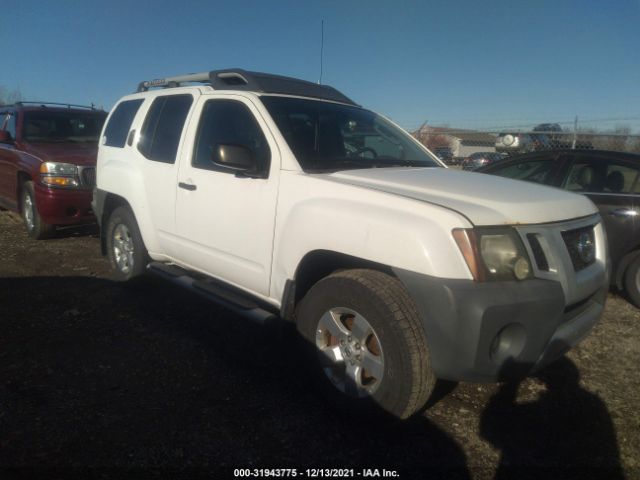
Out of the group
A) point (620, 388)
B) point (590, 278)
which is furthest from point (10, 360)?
point (620, 388)

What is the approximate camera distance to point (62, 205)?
6258 millimetres

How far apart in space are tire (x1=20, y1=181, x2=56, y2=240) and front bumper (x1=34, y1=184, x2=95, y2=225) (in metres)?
0.18

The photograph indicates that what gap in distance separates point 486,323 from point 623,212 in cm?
349

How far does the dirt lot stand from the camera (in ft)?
7.93

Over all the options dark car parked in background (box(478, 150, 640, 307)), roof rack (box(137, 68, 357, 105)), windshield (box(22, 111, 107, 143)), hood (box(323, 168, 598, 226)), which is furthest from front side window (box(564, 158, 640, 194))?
windshield (box(22, 111, 107, 143))

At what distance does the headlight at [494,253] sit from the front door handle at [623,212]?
315 cm

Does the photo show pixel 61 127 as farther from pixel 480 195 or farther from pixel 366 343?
pixel 480 195

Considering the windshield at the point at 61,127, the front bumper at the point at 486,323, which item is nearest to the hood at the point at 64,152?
the windshield at the point at 61,127

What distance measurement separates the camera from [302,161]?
3.18 m

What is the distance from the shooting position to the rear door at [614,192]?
480cm

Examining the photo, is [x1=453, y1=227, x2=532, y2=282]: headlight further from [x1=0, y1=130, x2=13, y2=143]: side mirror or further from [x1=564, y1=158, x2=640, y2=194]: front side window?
[x1=0, y1=130, x2=13, y2=143]: side mirror

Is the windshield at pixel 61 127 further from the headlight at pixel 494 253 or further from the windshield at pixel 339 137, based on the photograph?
the headlight at pixel 494 253

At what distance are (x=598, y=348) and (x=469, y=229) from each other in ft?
7.82

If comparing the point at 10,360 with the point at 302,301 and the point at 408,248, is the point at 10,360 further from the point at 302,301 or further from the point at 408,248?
the point at 408,248
